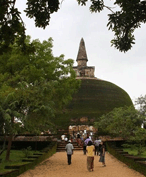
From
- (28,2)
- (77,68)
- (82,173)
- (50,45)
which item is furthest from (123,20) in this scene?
(77,68)

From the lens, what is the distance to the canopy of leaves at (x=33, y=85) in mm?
14898

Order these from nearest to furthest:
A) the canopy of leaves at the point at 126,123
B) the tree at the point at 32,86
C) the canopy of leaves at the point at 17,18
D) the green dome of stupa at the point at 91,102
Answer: the canopy of leaves at the point at 17,18 → the tree at the point at 32,86 → the canopy of leaves at the point at 126,123 → the green dome of stupa at the point at 91,102

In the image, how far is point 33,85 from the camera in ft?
56.8

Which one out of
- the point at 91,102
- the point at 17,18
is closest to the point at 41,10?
the point at 17,18

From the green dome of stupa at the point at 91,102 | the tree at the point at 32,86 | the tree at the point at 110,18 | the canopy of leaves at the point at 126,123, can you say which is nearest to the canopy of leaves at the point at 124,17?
the tree at the point at 110,18

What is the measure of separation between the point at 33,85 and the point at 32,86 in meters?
0.71

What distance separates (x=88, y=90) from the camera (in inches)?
1799

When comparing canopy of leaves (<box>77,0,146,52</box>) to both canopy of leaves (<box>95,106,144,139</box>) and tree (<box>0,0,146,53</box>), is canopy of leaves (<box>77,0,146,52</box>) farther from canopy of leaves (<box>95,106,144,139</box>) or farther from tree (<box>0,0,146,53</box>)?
canopy of leaves (<box>95,106,144,139</box>)

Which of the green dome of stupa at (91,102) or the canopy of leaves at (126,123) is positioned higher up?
the green dome of stupa at (91,102)

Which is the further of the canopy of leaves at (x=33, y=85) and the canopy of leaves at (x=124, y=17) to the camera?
the canopy of leaves at (x=33, y=85)

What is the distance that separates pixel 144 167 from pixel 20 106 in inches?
299

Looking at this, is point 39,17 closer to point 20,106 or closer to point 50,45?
point 20,106

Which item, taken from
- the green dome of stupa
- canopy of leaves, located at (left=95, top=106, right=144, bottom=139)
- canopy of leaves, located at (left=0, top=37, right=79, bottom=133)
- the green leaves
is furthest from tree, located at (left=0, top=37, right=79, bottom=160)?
the green dome of stupa

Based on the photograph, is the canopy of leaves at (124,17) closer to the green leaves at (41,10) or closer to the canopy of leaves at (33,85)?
the green leaves at (41,10)
